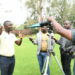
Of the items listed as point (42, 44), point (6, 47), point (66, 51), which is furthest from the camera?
point (42, 44)

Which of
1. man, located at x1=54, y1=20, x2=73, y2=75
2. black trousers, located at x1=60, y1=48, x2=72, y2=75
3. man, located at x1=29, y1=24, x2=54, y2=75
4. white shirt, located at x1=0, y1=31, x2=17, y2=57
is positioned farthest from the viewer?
man, located at x1=29, y1=24, x2=54, y2=75

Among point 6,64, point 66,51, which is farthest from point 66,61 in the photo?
point 6,64

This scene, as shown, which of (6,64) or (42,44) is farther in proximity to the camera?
(42,44)

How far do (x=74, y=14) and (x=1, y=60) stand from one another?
63497mm

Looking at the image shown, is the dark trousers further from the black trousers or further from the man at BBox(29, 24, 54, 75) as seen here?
the black trousers

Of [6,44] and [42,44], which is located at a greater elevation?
[6,44]

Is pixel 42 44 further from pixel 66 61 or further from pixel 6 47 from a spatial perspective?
pixel 6 47

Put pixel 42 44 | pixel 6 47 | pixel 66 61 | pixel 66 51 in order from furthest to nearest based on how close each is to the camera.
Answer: pixel 42 44 < pixel 66 61 < pixel 66 51 < pixel 6 47

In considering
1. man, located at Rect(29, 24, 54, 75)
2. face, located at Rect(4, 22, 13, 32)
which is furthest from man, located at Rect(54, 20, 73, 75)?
face, located at Rect(4, 22, 13, 32)

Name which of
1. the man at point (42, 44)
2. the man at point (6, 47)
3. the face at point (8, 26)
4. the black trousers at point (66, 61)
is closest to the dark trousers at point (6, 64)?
the man at point (6, 47)

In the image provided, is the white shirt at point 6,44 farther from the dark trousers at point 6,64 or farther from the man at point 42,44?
the man at point 42,44

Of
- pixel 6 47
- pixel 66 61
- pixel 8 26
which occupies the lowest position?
pixel 66 61

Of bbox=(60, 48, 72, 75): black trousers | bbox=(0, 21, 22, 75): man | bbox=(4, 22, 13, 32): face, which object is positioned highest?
bbox=(4, 22, 13, 32): face

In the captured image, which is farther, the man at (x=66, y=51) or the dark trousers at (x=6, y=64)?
the man at (x=66, y=51)
